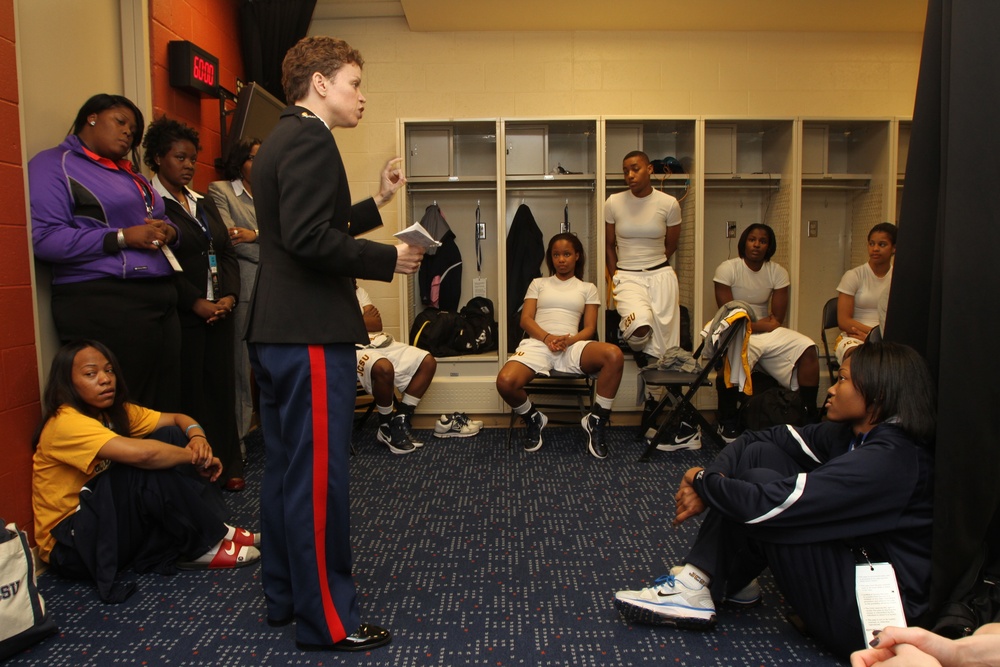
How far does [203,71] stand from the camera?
3646mm

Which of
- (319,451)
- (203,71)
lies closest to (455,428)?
(203,71)

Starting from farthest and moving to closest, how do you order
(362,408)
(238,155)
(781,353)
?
(362,408)
(781,353)
(238,155)

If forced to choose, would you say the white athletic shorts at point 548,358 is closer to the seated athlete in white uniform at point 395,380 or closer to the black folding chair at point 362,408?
the seated athlete in white uniform at point 395,380

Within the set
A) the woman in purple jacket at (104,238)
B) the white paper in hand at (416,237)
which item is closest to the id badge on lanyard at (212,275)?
the woman in purple jacket at (104,238)

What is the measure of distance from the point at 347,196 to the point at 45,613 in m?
1.41

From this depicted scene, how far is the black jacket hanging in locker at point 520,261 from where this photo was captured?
4938mm

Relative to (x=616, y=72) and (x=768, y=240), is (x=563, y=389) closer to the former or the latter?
(x=768, y=240)

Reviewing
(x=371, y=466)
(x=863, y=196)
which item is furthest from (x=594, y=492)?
(x=863, y=196)

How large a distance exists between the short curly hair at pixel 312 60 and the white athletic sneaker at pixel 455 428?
2.80m

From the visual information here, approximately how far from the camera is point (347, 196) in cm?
192

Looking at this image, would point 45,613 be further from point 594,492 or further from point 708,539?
point 594,492

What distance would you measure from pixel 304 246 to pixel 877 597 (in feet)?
5.18

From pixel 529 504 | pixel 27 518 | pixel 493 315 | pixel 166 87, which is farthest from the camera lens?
pixel 493 315

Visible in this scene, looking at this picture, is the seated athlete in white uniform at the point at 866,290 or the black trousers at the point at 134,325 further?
the seated athlete in white uniform at the point at 866,290
